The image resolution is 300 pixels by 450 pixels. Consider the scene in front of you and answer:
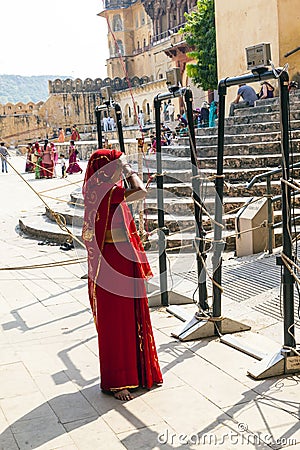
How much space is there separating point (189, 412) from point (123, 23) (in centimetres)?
6599

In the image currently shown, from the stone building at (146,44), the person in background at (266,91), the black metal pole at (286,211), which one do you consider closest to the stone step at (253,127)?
the person in background at (266,91)

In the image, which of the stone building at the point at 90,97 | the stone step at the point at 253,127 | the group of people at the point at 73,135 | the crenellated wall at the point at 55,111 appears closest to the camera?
the stone step at the point at 253,127

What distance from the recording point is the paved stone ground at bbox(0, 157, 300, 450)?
12.4ft

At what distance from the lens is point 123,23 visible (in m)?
66.6

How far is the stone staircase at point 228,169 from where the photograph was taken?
945 centimetres

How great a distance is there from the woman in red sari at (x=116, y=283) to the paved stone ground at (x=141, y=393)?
184 millimetres

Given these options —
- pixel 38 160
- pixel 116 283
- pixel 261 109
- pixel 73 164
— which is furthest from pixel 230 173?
pixel 38 160

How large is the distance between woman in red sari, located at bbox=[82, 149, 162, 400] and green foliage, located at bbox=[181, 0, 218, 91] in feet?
79.0

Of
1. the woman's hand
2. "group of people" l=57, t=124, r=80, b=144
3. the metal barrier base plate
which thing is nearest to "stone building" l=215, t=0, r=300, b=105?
the woman's hand

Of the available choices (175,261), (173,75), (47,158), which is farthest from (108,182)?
(47,158)

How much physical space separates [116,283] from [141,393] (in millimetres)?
743

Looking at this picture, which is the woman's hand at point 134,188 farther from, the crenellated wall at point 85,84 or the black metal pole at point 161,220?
the crenellated wall at point 85,84

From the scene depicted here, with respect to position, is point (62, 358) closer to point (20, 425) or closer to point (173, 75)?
point (20, 425)

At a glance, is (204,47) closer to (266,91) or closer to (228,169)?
(266,91)
